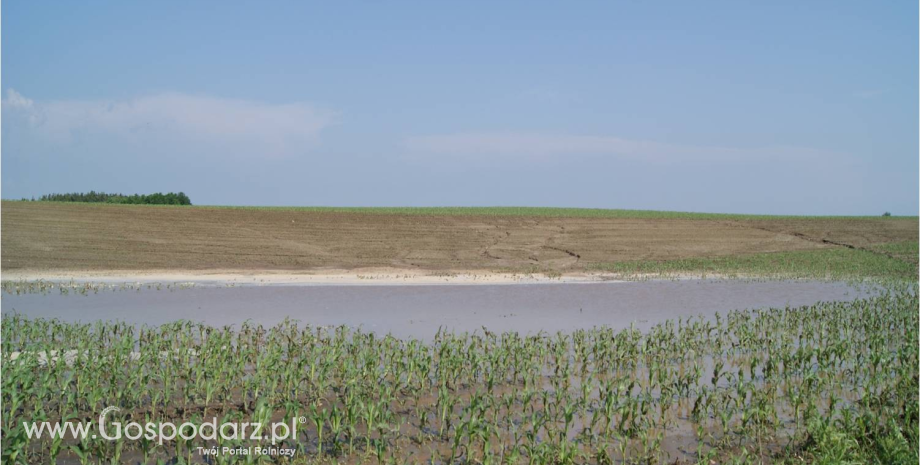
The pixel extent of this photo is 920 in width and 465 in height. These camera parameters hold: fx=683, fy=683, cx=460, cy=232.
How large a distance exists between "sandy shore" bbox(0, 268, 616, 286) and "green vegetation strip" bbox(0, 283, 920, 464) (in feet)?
38.2

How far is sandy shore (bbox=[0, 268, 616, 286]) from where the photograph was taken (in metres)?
23.5

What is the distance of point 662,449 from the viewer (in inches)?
284

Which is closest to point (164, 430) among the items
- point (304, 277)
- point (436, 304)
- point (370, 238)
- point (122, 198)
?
point (436, 304)

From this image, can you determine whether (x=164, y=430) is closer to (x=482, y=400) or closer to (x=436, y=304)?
(x=482, y=400)

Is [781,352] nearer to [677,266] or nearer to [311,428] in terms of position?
[311,428]

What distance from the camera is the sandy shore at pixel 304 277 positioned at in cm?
2355

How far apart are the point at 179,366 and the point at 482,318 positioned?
7449mm

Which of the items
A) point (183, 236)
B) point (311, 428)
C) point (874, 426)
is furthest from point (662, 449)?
point (183, 236)

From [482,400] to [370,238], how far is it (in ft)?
89.5

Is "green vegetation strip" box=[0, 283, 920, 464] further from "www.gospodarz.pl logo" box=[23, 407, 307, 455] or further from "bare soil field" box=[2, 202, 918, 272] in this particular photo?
"bare soil field" box=[2, 202, 918, 272]

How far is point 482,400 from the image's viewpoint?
8.08 m

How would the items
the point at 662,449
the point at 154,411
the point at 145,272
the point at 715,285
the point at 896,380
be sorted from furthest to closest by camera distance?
1. the point at 145,272
2. the point at 715,285
3. the point at 896,380
4. the point at 154,411
5. the point at 662,449

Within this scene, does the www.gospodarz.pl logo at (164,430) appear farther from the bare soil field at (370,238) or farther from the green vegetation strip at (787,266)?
the green vegetation strip at (787,266)

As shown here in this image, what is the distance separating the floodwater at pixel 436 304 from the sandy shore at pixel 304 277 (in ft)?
5.03
